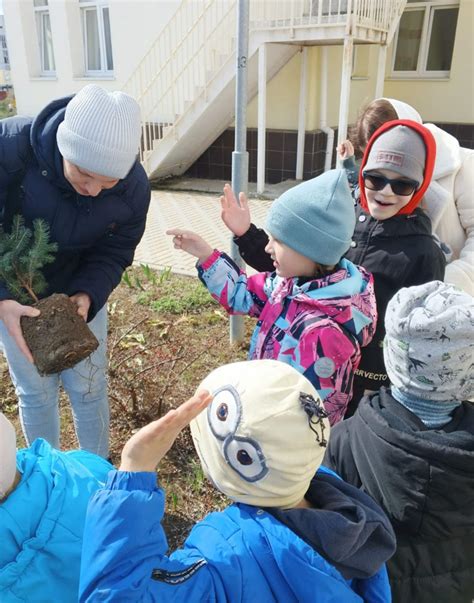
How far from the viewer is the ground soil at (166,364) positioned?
2471mm

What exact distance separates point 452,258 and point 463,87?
27.2ft

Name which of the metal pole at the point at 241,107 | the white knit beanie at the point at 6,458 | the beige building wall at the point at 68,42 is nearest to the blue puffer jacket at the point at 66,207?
the white knit beanie at the point at 6,458

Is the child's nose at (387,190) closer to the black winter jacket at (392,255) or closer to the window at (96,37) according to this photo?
the black winter jacket at (392,255)

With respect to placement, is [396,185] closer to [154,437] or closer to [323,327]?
[323,327]

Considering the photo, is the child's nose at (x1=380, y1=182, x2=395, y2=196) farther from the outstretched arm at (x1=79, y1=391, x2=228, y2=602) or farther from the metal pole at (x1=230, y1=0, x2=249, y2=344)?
the outstretched arm at (x1=79, y1=391, x2=228, y2=602)

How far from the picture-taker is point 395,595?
1.36m

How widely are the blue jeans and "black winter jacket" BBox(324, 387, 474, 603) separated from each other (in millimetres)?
1240

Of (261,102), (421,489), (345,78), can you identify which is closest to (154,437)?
(421,489)

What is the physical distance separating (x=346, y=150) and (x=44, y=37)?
10.6 metres

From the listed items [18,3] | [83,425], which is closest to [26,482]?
[83,425]

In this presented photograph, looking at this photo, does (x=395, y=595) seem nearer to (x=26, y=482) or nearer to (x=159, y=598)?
(x=159, y=598)

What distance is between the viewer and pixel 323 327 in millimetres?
1794

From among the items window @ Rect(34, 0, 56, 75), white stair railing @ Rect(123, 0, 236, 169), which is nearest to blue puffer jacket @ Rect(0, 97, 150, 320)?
white stair railing @ Rect(123, 0, 236, 169)

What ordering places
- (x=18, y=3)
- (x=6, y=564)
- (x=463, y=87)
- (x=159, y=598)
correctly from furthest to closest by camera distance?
1. (x=18, y=3)
2. (x=463, y=87)
3. (x=6, y=564)
4. (x=159, y=598)
